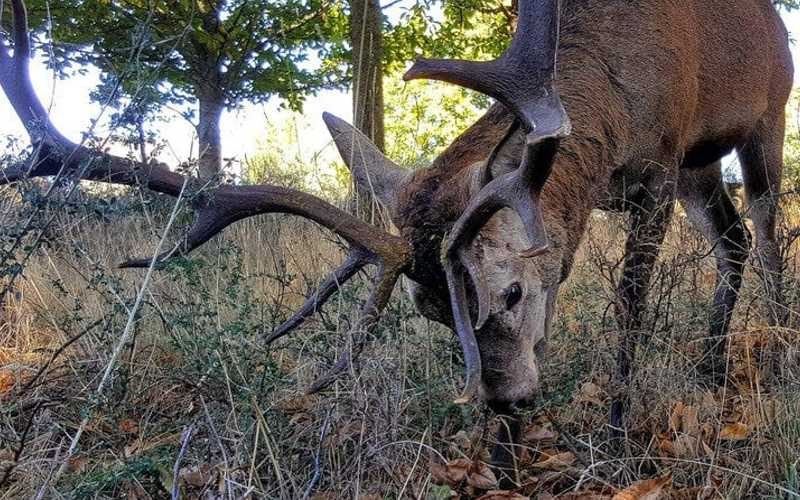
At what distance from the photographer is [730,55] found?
467cm

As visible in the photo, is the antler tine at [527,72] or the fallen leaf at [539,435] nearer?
the antler tine at [527,72]

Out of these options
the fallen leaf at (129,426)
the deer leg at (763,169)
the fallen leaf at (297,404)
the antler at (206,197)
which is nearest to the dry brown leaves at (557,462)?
the antler at (206,197)

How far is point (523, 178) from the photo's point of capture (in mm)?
2777

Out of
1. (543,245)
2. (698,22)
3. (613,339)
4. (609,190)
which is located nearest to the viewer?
(543,245)

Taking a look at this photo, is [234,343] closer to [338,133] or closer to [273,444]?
[273,444]

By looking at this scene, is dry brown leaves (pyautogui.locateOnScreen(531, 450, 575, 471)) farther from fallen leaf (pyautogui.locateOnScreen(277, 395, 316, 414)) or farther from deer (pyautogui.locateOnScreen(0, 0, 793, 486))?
fallen leaf (pyautogui.locateOnScreen(277, 395, 316, 414))

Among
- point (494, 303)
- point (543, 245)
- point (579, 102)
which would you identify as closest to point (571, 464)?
point (494, 303)

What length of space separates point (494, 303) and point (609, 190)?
3.76 ft

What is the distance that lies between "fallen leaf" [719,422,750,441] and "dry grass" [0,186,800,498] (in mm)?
10

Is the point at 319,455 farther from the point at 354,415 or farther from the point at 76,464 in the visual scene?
the point at 76,464

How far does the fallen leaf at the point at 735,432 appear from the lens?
2.89 metres

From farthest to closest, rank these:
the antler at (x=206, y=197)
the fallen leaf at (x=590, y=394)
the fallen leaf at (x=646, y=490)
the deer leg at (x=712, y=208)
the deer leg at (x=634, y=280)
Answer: the deer leg at (x=712, y=208)
the fallen leaf at (x=590, y=394)
the deer leg at (x=634, y=280)
the antler at (x=206, y=197)
the fallen leaf at (x=646, y=490)

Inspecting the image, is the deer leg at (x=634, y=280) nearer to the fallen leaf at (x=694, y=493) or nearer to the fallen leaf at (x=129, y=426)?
the fallen leaf at (x=694, y=493)

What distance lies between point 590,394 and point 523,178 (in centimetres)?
123
